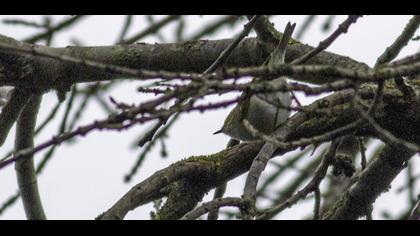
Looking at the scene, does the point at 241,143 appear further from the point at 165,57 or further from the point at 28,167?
the point at 28,167

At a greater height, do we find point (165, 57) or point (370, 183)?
point (165, 57)

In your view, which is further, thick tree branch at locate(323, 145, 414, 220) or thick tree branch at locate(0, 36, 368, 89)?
thick tree branch at locate(0, 36, 368, 89)

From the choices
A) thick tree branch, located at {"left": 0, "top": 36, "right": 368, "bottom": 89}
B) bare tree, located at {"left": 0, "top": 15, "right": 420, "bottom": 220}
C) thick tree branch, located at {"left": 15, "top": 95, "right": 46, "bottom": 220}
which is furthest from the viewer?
thick tree branch, located at {"left": 15, "top": 95, "right": 46, "bottom": 220}

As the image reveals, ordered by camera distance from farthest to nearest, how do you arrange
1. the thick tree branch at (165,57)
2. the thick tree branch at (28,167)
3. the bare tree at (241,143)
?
1. the thick tree branch at (28,167)
2. the thick tree branch at (165,57)
3. the bare tree at (241,143)

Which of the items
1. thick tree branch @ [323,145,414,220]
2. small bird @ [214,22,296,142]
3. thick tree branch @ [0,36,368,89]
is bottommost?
thick tree branch @ [323,145,414,220]

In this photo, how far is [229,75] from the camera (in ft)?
6.57

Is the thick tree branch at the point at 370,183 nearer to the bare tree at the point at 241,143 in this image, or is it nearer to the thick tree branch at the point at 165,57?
the bare tree at the point at 241,143

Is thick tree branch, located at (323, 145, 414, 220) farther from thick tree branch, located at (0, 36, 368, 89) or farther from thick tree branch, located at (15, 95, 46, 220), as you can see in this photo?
thick tree branch, located at (15, 95, 46, 220)

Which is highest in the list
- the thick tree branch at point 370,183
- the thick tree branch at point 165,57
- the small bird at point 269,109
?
the thick tree branch at point 165,57

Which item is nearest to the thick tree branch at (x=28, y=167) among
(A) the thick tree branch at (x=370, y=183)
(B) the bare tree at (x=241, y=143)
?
(B) the bare tree at (x=241, y=143)

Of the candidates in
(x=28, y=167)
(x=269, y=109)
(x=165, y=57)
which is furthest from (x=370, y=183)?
(x=28, y=167)

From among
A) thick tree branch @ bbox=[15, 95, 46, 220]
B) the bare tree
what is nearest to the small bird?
the bare tree
